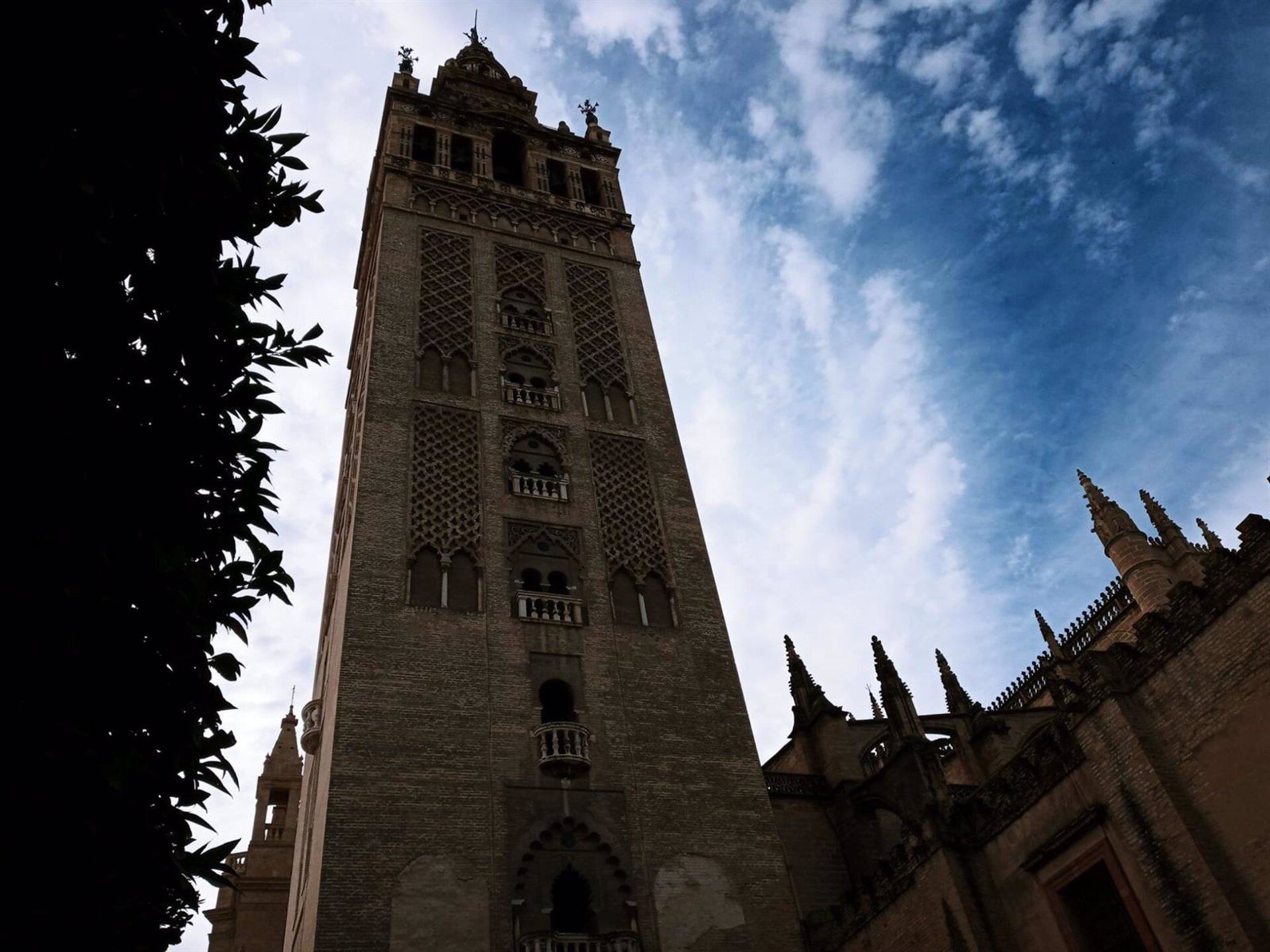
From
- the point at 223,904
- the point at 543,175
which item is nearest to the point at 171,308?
the point at 223,904

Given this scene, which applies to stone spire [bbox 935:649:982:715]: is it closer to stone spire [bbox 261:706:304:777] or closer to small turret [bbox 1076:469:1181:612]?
small turret [bbox 1076:469:1181:612]

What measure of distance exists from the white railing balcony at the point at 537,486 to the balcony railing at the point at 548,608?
2.16m

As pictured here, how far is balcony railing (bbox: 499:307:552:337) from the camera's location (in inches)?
868

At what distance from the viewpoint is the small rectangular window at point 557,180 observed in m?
27.6

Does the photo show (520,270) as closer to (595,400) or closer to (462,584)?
(595,400)

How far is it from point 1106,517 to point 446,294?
19.9 metres

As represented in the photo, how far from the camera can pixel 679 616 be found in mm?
17641

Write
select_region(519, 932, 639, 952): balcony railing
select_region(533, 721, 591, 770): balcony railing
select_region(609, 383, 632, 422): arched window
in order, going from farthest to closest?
select_region(609, 383, 632, 422): arched window
select_region(533, 721, 591, 770): balcony railing
select_region(519, 932, 639, 952): balcony railing

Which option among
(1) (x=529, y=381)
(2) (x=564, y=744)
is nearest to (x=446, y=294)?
(1) (x=529, y=381)

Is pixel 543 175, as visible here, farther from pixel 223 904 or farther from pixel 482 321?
pixel 223 904

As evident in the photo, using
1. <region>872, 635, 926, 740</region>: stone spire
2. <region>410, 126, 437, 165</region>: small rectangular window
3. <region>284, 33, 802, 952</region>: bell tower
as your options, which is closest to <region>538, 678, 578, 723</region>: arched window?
<region>284, 33, 802, 952</region>: bell tower

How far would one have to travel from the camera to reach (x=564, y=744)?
48.9 ft

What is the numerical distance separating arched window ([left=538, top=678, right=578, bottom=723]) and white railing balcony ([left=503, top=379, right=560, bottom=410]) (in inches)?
247

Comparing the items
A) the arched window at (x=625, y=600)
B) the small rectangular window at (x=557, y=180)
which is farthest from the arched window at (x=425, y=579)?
the small rectangular window at (x=557, y=180)
